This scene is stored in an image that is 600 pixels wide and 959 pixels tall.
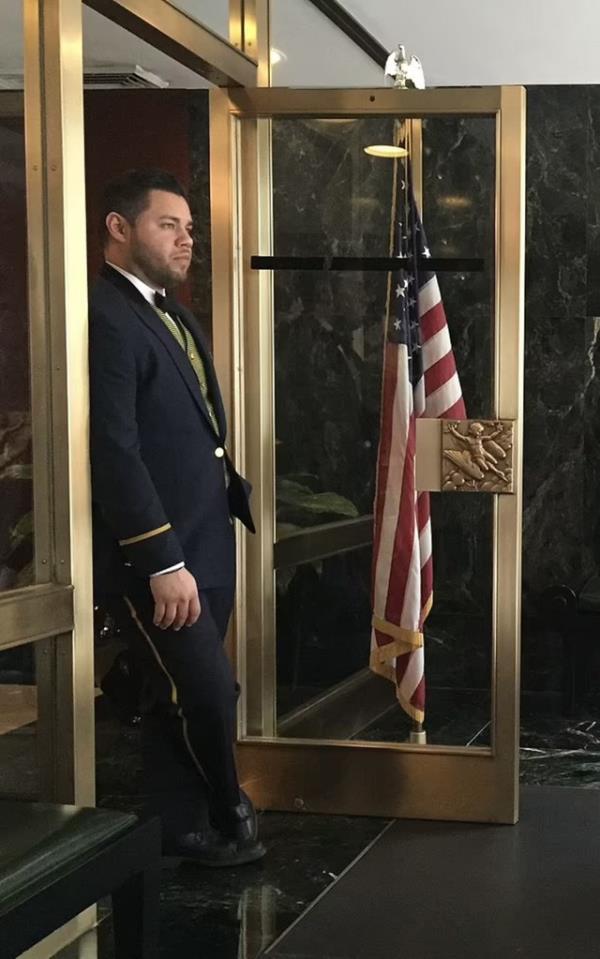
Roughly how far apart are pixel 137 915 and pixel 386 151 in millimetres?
2139

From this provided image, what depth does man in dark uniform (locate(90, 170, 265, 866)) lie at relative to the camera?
10.2ft

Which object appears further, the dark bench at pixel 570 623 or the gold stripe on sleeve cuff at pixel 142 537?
the dark bench at pixel 570 623

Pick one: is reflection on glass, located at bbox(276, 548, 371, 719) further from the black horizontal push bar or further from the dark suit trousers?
the black horizontal push bar

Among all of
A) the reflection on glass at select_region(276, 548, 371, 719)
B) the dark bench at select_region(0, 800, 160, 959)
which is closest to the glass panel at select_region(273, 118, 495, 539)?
the reflection on glass at select_region(276, 548, 371, 719)

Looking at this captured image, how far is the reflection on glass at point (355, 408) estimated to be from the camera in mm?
3662

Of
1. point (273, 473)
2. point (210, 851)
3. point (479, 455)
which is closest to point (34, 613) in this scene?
point (210, 851)

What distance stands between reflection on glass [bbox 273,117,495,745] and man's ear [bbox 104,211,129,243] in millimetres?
591

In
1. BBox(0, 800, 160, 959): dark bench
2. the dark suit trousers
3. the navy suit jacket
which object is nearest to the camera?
BBox(0, 800, 160, 959): dark bench

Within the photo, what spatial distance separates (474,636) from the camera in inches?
147

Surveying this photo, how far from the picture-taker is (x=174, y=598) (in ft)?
10.3

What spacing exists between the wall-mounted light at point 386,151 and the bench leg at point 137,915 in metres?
2.06

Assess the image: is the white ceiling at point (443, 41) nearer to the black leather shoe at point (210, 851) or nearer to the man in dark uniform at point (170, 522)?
the man in dark uniform at point (170, 522)

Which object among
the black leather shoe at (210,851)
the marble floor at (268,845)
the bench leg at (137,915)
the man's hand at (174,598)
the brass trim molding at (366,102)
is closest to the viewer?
the bench leg at (137,915)

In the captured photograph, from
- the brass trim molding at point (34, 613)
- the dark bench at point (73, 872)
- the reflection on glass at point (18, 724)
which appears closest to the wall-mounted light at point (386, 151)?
the brass trim molding at point (34, 613)
